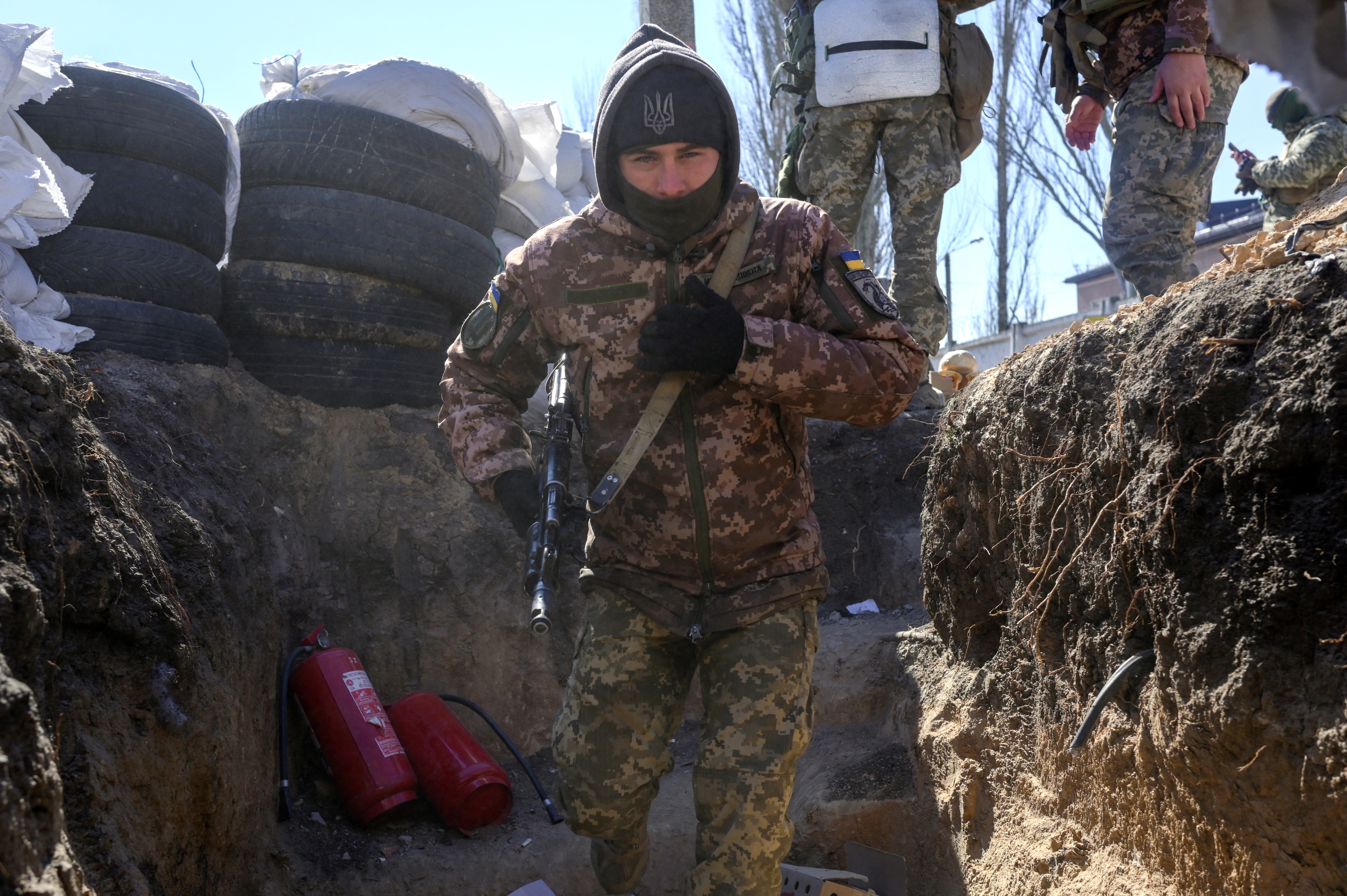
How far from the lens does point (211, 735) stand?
8.73ft

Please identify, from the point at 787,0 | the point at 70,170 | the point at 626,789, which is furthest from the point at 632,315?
the point at 787,0

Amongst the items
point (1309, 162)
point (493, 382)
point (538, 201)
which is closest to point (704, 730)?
point (493, 382)

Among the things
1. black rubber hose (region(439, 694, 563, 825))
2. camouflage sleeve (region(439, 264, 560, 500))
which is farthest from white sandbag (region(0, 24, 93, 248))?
black rubber hose (region(439, 694, 563, 825))

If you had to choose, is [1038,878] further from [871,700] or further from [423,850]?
[423,850]

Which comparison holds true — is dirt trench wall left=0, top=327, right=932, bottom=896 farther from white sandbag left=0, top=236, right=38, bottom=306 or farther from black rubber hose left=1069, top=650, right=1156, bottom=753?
black rubber hose left=1069, top=650, right=1156, bottom=753

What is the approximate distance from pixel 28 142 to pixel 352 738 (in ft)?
8.70

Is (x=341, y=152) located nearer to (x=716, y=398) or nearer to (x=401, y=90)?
(x=401, y=90)

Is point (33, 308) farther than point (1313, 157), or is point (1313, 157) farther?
point (1313, 157)

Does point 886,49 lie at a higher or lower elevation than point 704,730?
higher

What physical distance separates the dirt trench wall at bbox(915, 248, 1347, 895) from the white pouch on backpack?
167 cm

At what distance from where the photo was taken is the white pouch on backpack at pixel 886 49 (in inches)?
167

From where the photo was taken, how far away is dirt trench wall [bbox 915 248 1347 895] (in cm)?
174

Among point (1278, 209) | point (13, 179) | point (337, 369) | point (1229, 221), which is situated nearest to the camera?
point (13, 179)

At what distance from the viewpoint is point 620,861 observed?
8.70 feet
